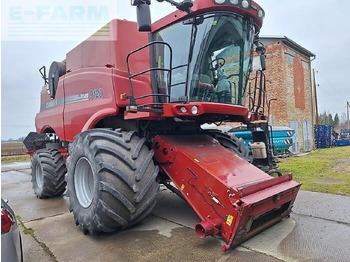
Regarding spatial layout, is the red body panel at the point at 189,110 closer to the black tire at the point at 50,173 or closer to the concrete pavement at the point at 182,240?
the concrete pavement at the point at 182,240

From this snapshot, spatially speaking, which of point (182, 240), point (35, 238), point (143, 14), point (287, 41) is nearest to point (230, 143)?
point (182, 240)

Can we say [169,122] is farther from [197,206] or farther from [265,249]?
[265,249]

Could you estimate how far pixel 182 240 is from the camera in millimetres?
3193

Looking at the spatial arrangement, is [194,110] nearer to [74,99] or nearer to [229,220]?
[229,220]

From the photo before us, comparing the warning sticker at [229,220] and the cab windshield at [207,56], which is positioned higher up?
the cab windshield at [207,56]

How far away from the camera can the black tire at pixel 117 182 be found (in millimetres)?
3137

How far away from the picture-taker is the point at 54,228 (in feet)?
Result: 12.4

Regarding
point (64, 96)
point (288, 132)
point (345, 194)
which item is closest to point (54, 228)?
point (64, 96)

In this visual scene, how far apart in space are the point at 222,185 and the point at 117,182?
45.2 inches

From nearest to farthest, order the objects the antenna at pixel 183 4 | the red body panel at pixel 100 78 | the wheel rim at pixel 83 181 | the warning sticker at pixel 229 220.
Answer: the warning sticker at pixel 229 220 → the antenna at pixel 183 4 → the wheel rim at pixel 83 181 → the red body panel at pixel 100 78

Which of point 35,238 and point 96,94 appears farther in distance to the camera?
point 96,94

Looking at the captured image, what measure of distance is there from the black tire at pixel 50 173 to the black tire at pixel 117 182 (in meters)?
2.18

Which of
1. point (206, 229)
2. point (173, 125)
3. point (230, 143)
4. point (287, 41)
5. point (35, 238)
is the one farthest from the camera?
point (287, 41)

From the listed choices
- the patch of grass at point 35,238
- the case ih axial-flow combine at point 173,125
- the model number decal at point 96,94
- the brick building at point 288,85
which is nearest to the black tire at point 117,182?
the case ih axial-flow combine at point 173,125
